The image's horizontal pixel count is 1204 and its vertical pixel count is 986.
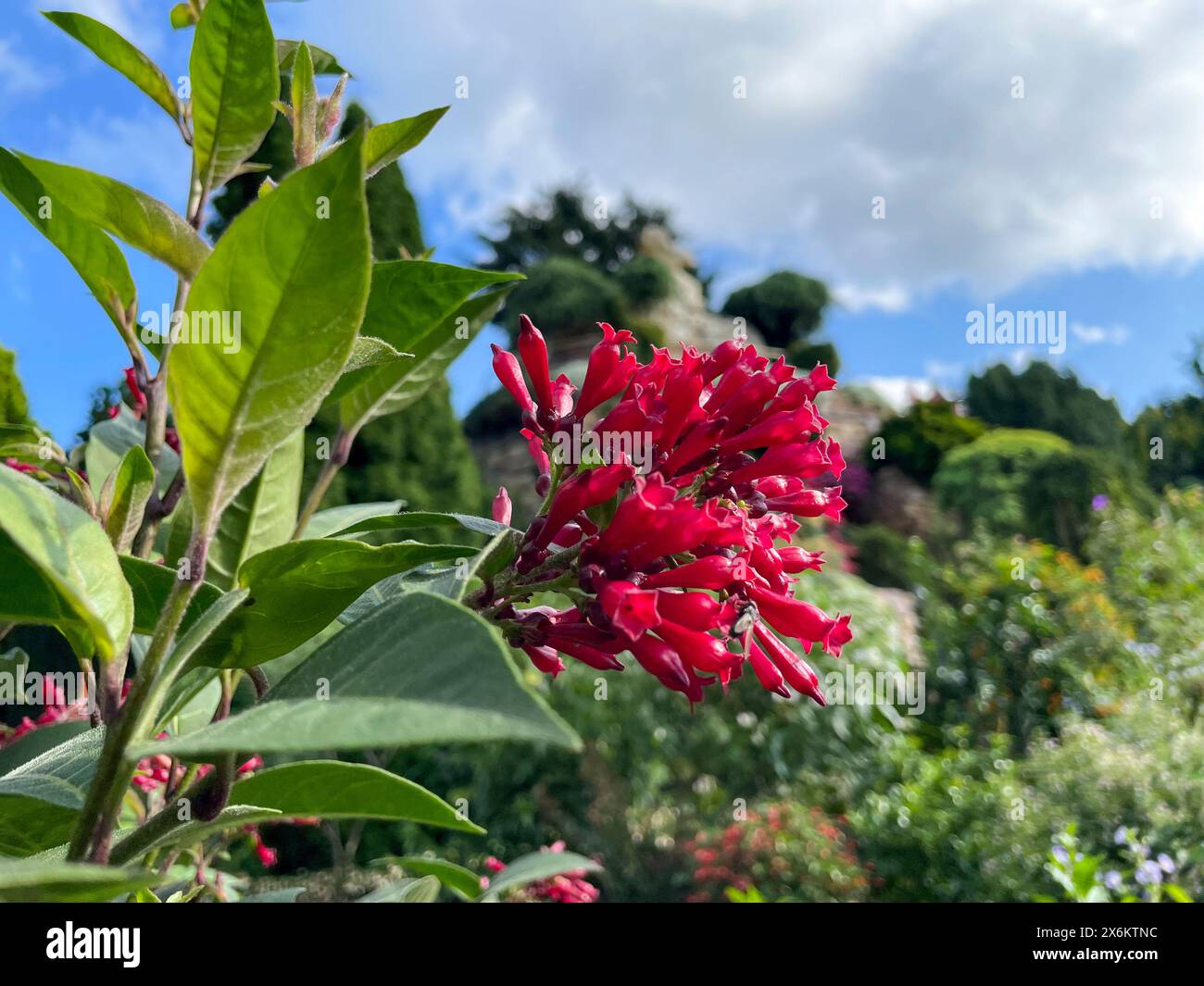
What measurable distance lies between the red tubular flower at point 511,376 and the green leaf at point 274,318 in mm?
367

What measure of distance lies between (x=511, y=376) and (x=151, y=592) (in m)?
0.35

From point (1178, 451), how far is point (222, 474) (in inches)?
608

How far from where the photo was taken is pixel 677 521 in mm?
601

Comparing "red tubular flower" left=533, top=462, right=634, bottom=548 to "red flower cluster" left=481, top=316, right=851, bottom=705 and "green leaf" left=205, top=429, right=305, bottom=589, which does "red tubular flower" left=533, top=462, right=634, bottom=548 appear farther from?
"green leaf" left=205, top=429, right=305, bottom=589

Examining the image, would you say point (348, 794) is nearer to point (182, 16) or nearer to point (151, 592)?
point (151, 592)

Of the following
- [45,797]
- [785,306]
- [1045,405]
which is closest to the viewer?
[45,797]

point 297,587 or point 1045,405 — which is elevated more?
point 1045,405

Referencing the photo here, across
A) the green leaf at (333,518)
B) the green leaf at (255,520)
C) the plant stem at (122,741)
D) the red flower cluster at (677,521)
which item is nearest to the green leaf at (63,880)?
the plant stem at (122,741)

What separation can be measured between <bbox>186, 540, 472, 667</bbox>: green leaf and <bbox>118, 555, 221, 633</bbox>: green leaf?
67 mm

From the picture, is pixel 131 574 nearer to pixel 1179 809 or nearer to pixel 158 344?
pixel 158 344

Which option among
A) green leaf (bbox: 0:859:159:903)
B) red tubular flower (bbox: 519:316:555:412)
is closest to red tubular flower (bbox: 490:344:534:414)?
red tubular flower (bbox: 519:316:555:412)

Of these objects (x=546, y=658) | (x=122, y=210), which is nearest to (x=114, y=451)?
(x=122, y=210)
